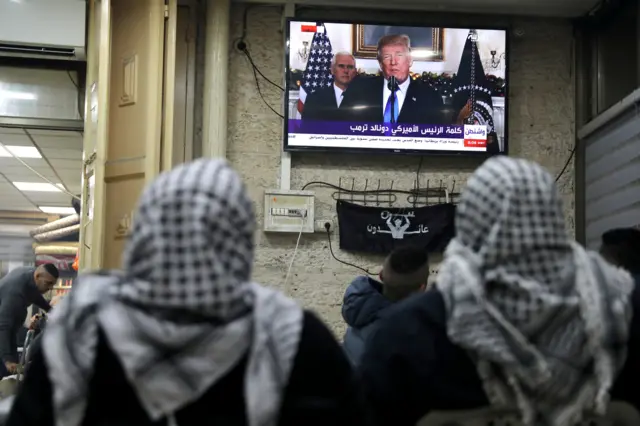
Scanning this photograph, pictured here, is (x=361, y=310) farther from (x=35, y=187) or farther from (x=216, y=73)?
(x=35, y=187)

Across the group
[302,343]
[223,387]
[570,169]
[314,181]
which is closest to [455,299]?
[302,343]

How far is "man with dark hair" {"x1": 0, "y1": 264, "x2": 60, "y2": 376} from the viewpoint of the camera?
5633 mm

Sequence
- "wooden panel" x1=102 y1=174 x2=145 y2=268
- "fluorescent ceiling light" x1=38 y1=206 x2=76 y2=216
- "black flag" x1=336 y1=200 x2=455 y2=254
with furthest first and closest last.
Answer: "fluorescent ceiling light" x1=38 y1=206 x2=76 y2=216
"black flag" x1=336 y1=200 x2=455 y2=254
"wooden panel" x1=102 y1=174 x2=145 y2=268

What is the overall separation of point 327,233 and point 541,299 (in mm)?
3848

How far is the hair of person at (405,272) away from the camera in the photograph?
297 cm

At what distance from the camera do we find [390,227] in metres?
5.20

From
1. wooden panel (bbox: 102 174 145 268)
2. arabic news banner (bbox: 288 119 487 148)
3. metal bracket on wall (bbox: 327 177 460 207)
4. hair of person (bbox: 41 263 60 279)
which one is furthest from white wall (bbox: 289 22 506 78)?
hair of person (bbox: 41 263 60 279)

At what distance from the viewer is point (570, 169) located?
17.7ft

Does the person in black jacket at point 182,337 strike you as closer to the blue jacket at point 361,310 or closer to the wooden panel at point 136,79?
the blue jacket at point 361,310

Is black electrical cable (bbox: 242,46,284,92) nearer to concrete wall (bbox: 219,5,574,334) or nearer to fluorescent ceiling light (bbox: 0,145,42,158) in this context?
concrete wall (bbox: 219,5,574,334)

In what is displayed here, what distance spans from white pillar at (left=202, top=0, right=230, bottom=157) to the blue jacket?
7.15 feet

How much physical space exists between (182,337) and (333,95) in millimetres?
4060

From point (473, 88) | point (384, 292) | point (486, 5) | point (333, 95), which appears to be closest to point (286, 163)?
point (333, 95)

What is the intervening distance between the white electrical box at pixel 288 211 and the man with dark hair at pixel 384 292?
1.95m
